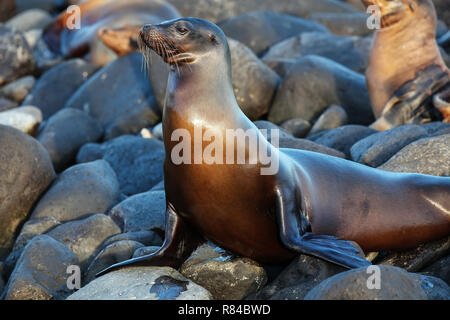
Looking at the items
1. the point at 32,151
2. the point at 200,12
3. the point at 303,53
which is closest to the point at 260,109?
the point at 303,53

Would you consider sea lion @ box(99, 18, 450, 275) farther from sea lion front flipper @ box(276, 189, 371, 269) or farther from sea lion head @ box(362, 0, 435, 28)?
sea lion head @ box(362, 0, 435, 28)

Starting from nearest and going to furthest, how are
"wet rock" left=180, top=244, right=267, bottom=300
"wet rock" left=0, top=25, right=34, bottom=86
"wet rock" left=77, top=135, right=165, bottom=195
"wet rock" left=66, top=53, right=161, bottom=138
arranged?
"wet rock" left=180, top=244, right=267, bottom=300 → "wet rock" left=77, top=135, right=165, bottom=195 → "wet rock" left=66, top=53, right=161, bottom=138 → "wet rock" left=0, top=25, right=34, bottom=86

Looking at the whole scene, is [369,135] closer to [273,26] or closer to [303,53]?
[303,53]

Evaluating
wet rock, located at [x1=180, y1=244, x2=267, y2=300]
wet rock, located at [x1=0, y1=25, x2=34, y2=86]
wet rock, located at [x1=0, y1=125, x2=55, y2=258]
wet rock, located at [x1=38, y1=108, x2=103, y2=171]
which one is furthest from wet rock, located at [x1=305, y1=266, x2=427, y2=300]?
wet rock, located at [x1=0, y1=25, x2=34, y2=86]

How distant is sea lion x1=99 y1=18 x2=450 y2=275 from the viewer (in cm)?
443

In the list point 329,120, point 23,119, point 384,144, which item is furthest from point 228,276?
point 23,119

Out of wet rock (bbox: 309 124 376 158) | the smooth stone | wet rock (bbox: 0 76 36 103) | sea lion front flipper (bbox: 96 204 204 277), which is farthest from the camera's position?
wet rock (bbox: 0 76 36 103)

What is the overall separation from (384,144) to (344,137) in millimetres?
903

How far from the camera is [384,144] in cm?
638

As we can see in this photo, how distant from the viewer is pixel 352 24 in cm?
1407

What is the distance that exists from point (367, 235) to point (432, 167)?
1.08 meters

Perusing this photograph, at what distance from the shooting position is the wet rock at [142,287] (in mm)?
4297

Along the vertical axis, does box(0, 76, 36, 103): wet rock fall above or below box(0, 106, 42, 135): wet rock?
below

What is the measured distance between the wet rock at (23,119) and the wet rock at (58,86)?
5.63 feet
